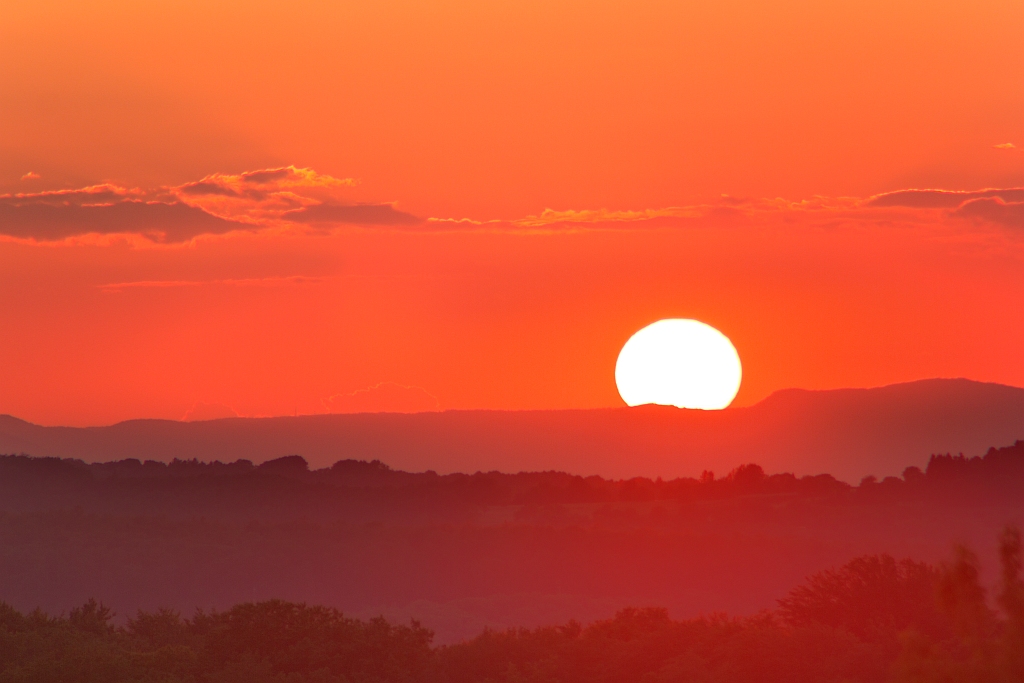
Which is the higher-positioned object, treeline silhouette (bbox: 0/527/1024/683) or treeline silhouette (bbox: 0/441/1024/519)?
treeline silhouette (bbox: 0/441/1024/519)

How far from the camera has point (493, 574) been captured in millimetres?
123312

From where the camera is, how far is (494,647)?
45469 mm

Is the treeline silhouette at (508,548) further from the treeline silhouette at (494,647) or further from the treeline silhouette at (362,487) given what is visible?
the treeline silhouette at (494,647)

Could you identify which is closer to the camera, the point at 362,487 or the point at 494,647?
the point at 494,647

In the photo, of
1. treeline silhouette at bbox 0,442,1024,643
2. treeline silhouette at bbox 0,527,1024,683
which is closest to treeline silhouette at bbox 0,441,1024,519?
treeline silhouette at bbox 0,442,1024,643

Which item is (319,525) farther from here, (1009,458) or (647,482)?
(1009,458)

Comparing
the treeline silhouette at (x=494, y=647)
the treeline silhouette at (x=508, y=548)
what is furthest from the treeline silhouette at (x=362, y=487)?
the treeline silhouette at (x=494, y=647)

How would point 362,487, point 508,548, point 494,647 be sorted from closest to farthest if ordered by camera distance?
point 494,647
point 508,548
point 362,487

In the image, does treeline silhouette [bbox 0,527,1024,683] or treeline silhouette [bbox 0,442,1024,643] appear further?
treeline silhouette [bbox 0,442,1024,643]

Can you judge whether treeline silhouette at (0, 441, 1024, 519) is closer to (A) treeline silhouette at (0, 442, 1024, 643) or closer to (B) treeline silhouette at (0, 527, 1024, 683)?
(A) treeline silhouette at (0, 442, 1024, 643)

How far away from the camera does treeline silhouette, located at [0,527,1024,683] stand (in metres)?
37.6

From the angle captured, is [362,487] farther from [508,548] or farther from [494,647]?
[494,647]

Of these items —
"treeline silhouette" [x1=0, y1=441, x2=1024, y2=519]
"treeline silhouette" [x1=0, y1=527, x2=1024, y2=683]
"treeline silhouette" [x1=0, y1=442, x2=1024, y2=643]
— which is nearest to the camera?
"treeline silhouette" [x1=0, y1=527, x2=1024, y2=683]

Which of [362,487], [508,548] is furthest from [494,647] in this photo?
[362,487]
